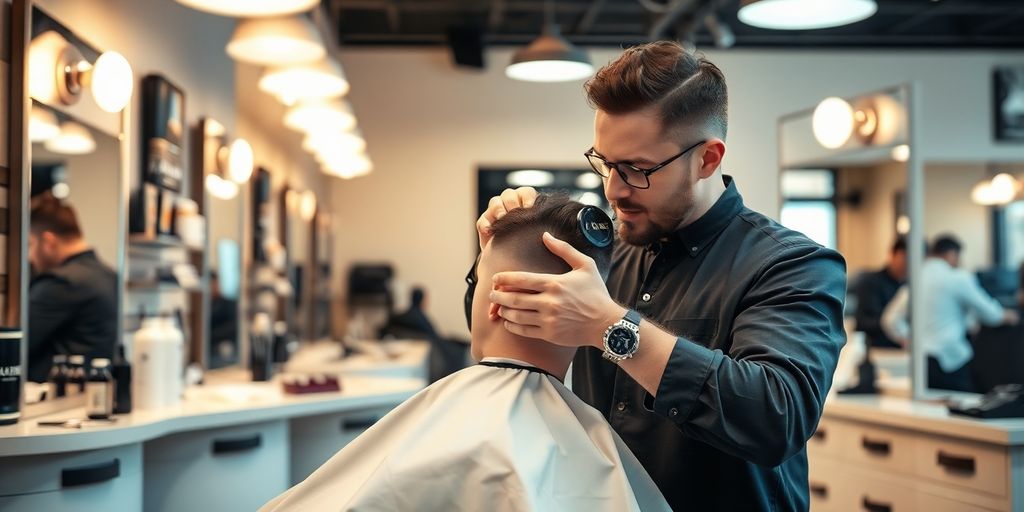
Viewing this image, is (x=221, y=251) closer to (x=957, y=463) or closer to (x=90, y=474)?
(x=90, y=474)

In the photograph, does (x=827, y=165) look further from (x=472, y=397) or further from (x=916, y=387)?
(x=472, y=397)

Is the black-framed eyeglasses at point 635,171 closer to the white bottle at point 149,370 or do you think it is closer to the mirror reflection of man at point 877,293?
the white bottle at point 149,370

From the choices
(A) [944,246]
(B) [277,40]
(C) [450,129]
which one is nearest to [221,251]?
(B) [277,40]

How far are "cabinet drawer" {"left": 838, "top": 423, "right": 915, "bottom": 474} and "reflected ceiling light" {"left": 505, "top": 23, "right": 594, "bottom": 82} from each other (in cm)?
252

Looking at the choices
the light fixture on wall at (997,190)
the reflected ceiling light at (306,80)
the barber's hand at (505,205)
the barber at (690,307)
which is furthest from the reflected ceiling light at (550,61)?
the light fixture on wall at (997,190)

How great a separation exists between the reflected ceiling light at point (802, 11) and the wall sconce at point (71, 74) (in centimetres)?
203

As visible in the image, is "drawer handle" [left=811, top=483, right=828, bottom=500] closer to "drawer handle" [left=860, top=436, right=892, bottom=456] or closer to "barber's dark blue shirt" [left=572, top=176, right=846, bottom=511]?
"drawer handle" [left=860, top=436, right=892, bottom=456]

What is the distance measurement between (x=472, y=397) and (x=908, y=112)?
3.13 meters

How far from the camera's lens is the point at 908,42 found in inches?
383

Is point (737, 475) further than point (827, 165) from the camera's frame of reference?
No

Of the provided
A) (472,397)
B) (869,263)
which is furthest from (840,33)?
(472,397)

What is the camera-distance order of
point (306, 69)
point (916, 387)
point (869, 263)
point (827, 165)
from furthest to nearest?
point (869, 263)
point (827, 165)
point (306, 69)
point (916, 387)

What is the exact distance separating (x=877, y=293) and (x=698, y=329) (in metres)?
3.72

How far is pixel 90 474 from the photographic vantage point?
237 centimetres
